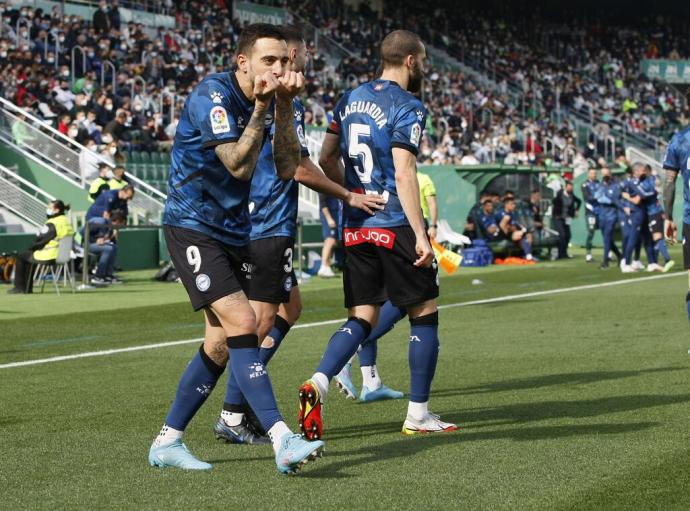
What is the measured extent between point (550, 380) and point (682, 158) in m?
2.25

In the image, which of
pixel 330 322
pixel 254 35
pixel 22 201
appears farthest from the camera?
pixel 22 201

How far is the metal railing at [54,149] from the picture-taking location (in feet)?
88.2

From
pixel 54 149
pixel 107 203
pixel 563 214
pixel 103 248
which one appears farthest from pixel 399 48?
pixel 563 214

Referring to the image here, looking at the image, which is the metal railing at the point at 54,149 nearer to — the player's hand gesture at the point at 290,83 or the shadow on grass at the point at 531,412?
the shadow on grass at the point at 531,412

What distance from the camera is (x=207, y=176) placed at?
6.04 m

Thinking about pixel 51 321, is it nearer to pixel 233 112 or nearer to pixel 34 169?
pixel 233 112

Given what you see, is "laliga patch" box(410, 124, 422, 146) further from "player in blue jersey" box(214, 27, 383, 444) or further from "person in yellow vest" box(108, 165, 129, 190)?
"person in yellow vest" box(108, 165, 129, 190)

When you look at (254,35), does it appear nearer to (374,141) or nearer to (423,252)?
(374,141)

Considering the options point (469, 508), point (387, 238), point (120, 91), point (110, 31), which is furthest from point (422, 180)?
point (110, 31)

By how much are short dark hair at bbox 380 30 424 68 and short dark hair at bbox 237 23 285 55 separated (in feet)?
4.48

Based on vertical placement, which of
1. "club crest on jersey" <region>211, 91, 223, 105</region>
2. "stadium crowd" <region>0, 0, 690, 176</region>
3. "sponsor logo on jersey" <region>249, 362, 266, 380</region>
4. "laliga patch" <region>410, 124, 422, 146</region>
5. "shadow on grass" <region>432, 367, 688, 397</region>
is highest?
"stadium crowd" <region>0, 0, 690, 176</region>

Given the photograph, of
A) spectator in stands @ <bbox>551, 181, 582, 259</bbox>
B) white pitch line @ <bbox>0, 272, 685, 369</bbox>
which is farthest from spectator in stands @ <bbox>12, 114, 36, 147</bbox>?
white pitch line @ <bbox>0, 272, 685, 369</bbox>

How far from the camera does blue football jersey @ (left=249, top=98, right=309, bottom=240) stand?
748 centimetres

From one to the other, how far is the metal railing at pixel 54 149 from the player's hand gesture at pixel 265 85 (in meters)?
21.4
